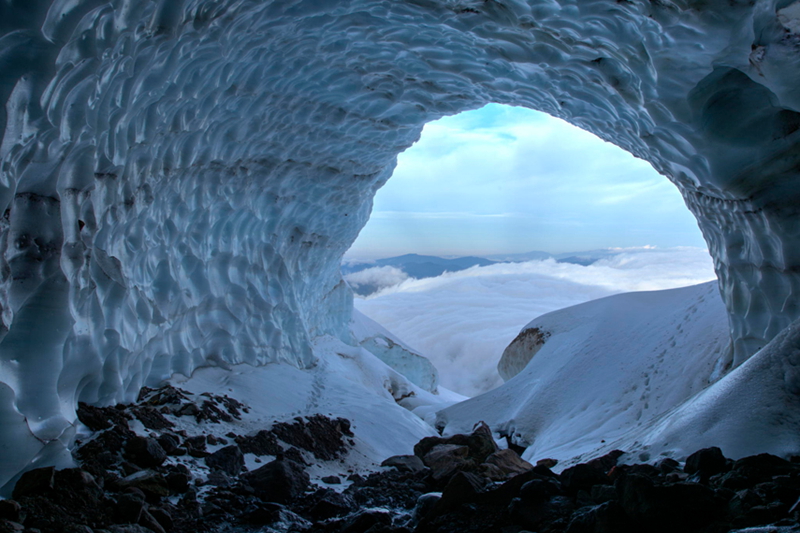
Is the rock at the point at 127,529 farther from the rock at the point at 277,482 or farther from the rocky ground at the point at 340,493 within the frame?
the rock at the point at 277,482

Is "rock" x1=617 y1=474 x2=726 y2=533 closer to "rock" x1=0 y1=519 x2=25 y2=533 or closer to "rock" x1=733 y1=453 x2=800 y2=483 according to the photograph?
"rock" x1=733 y1=453 x2=800 y2=483

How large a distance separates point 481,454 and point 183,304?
12.1 feet

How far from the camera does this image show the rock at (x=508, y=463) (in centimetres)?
479

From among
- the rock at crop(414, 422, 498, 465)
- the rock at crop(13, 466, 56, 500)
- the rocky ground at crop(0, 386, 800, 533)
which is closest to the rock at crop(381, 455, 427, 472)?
the rocky ground at crop(0, 386, 800, 533)

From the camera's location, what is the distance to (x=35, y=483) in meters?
2.66

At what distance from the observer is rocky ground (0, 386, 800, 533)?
2.23 metres

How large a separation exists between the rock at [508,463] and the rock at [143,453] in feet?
9.52

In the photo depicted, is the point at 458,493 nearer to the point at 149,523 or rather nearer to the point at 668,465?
the point at 668,465

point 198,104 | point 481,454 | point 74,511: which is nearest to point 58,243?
point 74,511

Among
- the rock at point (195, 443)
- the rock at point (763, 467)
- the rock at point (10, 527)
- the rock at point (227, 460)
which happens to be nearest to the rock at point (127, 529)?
the rock at point (10, 527)

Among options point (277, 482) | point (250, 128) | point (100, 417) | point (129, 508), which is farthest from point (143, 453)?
point (250, 128)

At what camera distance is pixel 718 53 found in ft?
12.5

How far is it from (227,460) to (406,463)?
5.71ft

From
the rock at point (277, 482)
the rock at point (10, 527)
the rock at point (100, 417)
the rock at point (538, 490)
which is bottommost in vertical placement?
the rock at point (277, 482)
